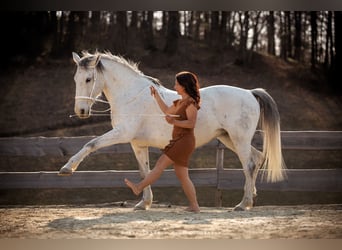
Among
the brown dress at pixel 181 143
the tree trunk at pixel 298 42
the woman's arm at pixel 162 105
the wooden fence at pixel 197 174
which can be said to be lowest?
the wooden fence at pixel 197 174

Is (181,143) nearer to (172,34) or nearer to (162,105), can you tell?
(162,105)

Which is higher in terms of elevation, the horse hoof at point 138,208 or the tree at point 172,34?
the tree at point 172,34

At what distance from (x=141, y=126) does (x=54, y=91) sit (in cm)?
206

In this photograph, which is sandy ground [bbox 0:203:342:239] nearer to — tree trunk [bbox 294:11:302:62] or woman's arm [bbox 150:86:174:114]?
woman's arm [bbox 150:86:174:114]

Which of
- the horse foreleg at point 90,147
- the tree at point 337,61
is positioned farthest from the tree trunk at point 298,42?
the horse foreleg at point 90,147

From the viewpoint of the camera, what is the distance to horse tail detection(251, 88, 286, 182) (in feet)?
16.8

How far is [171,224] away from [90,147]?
3.04 ft

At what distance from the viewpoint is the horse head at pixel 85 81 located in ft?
16.0

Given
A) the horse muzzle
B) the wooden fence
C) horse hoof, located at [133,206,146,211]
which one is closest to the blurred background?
the wooden fence

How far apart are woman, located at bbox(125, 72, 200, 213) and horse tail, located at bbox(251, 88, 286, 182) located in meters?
0.81

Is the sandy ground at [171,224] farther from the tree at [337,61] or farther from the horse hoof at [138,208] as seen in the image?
the tree at [337,61]

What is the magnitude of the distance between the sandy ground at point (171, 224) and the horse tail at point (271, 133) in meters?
0.40

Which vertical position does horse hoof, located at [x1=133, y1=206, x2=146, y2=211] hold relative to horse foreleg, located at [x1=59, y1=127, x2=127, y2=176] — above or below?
below

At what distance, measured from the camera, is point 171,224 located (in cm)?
429
